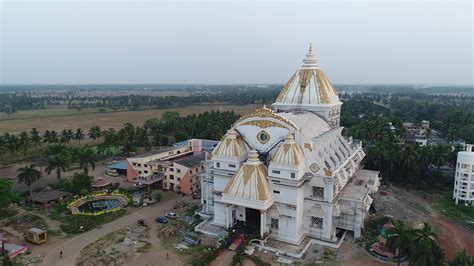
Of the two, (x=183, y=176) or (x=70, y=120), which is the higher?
(x=183, y=176)

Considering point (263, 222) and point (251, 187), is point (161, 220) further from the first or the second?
point (263, 222)

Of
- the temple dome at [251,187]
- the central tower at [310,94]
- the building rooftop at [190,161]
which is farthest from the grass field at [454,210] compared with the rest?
the building rooftop at [190,161]

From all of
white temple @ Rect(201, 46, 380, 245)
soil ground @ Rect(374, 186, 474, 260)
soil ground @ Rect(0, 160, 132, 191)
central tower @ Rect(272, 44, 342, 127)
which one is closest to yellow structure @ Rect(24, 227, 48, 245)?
white temple @ Rect(201, 46, 380, 245)

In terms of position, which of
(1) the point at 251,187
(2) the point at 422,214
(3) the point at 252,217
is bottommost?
(2) the point at 422,214

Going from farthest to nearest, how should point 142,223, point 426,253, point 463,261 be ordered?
point 142,223, point 426,253, point 463,261

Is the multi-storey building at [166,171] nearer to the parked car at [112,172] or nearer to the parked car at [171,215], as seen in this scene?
the parked car at [112,172]

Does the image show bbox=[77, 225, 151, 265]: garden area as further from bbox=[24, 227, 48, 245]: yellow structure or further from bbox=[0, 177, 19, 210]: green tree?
bbox=[0, 177, 19, 210]: green tree

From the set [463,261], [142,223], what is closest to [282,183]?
[463,261]

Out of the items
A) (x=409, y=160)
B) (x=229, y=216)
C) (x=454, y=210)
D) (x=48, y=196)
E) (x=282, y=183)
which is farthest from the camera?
(x=409, y=160)

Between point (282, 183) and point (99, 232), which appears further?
point (99, 232)
